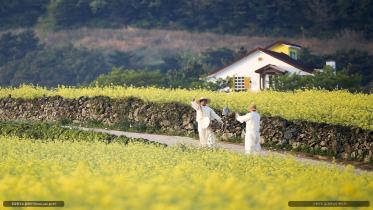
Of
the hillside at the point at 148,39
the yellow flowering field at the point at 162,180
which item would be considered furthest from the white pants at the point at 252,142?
the hillside at the point at 148,39

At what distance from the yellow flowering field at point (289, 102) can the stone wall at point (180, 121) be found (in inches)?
38.6

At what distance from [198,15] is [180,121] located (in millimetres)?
87653

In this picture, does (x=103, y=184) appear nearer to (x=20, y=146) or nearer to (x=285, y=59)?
(x=20, y=146)

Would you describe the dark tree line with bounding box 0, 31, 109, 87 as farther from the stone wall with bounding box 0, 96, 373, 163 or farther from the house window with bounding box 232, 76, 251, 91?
the stone wall with bounding box 0, 96, 373, 163

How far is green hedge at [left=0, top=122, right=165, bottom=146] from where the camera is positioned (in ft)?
109

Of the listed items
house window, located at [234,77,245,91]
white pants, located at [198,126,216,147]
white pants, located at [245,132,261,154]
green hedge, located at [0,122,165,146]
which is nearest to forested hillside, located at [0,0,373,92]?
house window, located at [234,77,245,91]

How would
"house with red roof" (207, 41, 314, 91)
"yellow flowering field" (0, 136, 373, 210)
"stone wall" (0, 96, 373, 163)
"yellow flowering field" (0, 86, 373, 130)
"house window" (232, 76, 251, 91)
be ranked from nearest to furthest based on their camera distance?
"yellow flowering field" (0, 136, 373, 210), "stone wall" (0, 96, 373, 163), "yellow flowering field" (0, 86, 373, 130), "house with red roof" (207, 41, 314, 91), "house window" (232, 76, 251, 91)

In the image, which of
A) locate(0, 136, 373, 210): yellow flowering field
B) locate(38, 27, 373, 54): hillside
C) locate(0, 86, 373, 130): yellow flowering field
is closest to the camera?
locate(0, 136, 373, 210): yellow flowering field

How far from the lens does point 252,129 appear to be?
28.9 m

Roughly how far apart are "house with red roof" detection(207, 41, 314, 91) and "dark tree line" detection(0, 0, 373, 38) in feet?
149

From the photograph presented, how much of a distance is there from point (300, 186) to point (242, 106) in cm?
2309

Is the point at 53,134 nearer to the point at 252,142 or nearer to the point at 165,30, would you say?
the point at 252,142

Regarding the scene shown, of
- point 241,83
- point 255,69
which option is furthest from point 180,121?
point 241,83

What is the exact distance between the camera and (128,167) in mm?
20781
